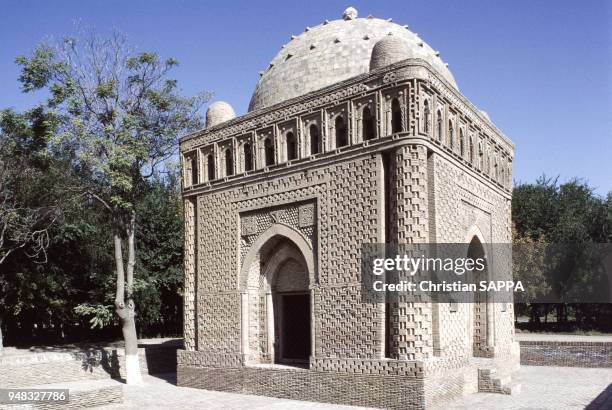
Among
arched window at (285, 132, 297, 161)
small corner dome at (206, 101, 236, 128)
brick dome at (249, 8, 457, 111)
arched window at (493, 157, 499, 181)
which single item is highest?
brick dome at (249, 8, 457, 111)

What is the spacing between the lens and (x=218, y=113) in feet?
50.4

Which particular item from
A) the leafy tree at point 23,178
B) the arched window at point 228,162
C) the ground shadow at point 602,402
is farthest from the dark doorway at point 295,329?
the leafy tree at point 23,178

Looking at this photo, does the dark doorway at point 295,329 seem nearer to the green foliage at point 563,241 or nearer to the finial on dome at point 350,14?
the finial on dome at point 350,14

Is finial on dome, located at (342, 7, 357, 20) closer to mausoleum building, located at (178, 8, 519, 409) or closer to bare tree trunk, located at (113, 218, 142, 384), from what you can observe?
mausoleum building, located at (178, 8, 519, 409)

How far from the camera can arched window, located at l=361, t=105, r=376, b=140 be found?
39.0 feet

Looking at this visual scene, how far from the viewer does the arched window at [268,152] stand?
1364 centimetres

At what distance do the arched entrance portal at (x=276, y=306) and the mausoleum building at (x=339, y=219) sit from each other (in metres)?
0.03

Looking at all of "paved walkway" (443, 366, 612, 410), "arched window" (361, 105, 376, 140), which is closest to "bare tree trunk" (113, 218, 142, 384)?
"arched window" (361, 105, 376, 140)

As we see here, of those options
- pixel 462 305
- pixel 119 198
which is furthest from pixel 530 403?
pixel 119 198

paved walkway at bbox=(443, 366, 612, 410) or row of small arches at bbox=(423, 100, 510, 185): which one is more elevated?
row of small arches at bbox=(423, 100, 510, 185)

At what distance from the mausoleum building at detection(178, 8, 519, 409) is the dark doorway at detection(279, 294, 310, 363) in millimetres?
23

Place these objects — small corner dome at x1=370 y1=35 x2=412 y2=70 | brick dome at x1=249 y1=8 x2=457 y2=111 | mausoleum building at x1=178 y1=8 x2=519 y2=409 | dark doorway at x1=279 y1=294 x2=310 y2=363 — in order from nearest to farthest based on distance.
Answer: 1. mausoleum building at x1=178 y1=8 x2=519 y2=409
2. small corner dome at x1=370 y1=35 x2=412 y2=70
3. dark doorway at x1=279 y1=294 x2=310 y2=363
4. brick dome at x1=249 y1=8 x2=457 y2=111

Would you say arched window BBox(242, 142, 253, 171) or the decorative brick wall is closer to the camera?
the decorative brick wall

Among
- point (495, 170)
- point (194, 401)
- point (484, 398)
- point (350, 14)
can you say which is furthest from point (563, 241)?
point (194, 401)
